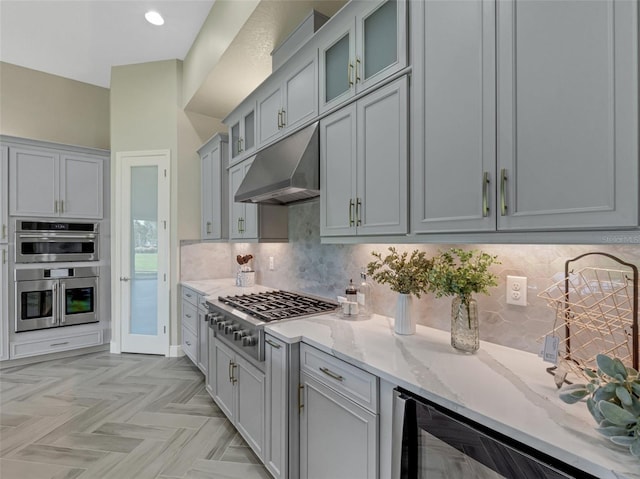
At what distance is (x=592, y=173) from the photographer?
0.93 meters

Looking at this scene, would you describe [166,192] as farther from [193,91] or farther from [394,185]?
[394,185]

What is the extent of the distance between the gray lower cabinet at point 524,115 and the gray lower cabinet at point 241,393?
137 centimetres

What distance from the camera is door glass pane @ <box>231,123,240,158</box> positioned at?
3.20 m

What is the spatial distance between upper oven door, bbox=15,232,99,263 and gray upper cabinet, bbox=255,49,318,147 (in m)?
2.91

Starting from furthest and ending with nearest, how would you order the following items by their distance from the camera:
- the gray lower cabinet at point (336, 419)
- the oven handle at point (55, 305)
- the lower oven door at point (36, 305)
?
the oven handle at point (55, 305) → the lower oven door at point (36, 305) → the gray lower cabinet at point (336, 419)

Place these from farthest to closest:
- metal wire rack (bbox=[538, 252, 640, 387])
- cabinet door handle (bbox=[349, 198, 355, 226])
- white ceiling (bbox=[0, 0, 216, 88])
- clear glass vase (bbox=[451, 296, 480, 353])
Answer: white ceiling (bbox=[0, 0, 216, 88]) → cabinet door handle (bbox=[349, 198, 355, 226]) → clear glass vase (bbox=[451, 296, 480, 353]) → metal wire rack (bbox=[538, 252, 640, 387])

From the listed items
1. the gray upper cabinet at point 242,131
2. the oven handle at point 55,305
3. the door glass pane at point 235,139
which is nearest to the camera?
the gray upper cabinet at point 242,131

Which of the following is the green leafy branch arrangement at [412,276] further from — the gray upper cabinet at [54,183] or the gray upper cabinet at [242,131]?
the gray upper cabinet at [54,183]

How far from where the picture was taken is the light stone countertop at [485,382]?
0.79m

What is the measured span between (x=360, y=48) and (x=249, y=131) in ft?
5.02

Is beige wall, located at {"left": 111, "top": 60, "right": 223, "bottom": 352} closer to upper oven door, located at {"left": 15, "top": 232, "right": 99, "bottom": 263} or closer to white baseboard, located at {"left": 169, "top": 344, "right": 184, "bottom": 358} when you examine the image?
white baseboard, located at {"left": 169, "top": 344, "right": 184, "bottom": 358}

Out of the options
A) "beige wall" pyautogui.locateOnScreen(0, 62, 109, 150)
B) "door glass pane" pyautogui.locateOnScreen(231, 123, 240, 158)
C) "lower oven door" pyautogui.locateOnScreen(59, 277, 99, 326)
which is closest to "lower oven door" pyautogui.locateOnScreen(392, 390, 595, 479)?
"door glass pane" pyautogui.locateOnScreen(231, 123, 240, 158)

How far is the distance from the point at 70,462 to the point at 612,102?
3.32 m

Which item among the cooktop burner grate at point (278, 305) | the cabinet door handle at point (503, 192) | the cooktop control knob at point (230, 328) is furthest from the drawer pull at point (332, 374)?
the cabinet door handle at point (503, 192)
